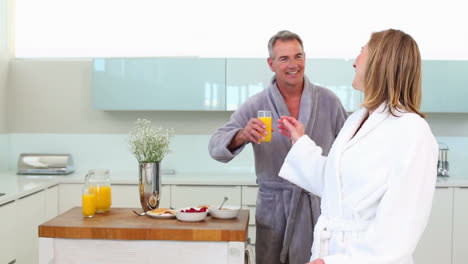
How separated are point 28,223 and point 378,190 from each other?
286 cm

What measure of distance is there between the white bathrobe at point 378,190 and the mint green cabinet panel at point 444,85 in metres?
A: 2.59

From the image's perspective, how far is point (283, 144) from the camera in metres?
2.67

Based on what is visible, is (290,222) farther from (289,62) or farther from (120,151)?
(120,151)

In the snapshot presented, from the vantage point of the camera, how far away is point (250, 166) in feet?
15.2

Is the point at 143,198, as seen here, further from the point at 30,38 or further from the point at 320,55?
the point at 30,38

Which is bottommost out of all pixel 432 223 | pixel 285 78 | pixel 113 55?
pixel 432 223

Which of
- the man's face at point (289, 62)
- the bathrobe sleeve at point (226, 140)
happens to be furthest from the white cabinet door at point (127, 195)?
the man's face at point (289, 62)

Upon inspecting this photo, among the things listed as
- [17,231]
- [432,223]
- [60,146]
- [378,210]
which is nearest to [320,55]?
[432,223]

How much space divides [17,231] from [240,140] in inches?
75.1

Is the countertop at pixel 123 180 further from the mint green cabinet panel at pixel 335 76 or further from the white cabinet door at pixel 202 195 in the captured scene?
the mint green cabinet panel at pixel 335 76

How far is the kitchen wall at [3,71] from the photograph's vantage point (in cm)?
454

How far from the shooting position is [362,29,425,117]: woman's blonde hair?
1627 millimetres

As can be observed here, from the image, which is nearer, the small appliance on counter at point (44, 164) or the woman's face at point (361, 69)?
the woman's face at point (361, 69)

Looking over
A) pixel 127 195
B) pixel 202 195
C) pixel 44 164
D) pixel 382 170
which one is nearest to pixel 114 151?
pixel 44 164
